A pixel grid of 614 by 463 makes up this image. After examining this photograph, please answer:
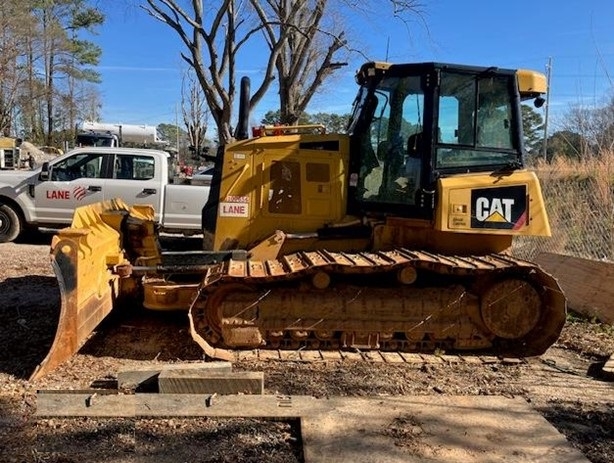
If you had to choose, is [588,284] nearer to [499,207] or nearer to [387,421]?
[499,207]

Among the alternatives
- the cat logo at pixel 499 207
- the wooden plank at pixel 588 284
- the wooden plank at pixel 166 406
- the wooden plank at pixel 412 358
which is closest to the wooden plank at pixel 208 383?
the wooden plank at pixel 166 406

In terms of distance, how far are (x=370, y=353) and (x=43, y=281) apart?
17.0 feet

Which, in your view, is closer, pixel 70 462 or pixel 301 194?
pixel 70 462

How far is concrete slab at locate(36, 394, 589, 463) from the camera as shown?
Answer: 3727mm

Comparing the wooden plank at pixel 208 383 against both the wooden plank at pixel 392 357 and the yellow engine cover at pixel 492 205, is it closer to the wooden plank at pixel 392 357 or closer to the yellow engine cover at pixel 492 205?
the wooden plank at pixel 392 357

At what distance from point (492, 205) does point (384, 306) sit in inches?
53.3

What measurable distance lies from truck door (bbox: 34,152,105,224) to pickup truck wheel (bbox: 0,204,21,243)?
0.49 meters

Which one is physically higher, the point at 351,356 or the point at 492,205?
the point at 492,205

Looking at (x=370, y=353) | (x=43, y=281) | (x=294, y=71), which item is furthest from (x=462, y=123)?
(x=294, y=71)

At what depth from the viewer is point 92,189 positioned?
472 inches

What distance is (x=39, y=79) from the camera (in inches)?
1732

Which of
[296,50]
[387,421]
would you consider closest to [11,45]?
[296,50]

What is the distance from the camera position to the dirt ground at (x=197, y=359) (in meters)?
3.70

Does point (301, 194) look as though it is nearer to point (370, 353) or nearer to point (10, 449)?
point (370, 353)
